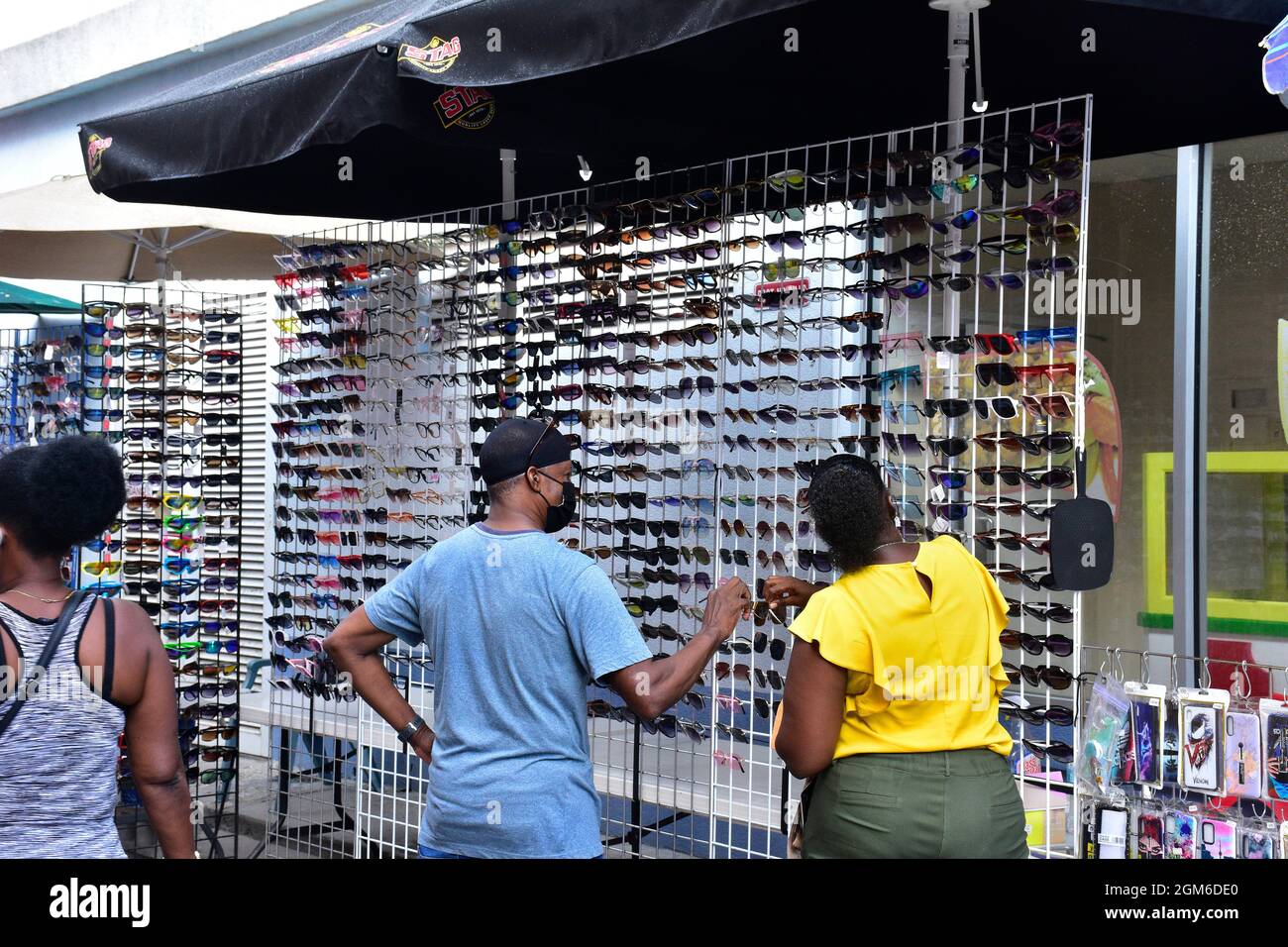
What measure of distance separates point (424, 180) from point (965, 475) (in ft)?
11.5

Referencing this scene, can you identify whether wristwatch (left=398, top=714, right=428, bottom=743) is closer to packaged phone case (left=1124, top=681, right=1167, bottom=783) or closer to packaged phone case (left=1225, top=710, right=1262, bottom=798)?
packaged phone case (left=1124, top=681, right=1167, bottom=783)

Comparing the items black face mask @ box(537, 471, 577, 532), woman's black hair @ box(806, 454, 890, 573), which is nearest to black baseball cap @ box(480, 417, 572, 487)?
black face mask @ box(537, 471, 577, 532)

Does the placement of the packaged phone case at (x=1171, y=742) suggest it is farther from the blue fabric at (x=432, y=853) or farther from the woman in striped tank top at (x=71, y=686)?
the woman in striped tank top at (x=71, y=686)

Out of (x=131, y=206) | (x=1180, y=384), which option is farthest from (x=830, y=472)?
(x=131, y=206)

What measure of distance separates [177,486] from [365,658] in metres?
4.15

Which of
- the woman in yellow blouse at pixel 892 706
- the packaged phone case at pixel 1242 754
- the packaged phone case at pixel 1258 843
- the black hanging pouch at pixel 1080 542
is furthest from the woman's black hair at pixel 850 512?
the packaged phone case at pixel 1258 843

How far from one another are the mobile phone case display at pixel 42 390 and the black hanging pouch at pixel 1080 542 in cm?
574

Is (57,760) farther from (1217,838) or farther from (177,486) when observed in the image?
(177,486)

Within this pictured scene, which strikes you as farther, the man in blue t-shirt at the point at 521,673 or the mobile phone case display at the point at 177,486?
the mobile phone case display at the point at 177,486

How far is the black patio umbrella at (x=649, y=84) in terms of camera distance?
4121mm

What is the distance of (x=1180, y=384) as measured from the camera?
6145mm

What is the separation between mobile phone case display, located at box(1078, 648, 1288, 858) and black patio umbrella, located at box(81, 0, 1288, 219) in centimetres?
195

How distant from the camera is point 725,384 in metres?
5.07
